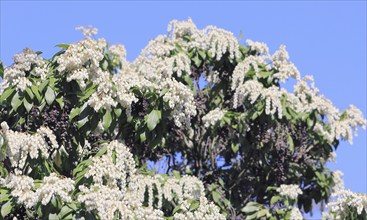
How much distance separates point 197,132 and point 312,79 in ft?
6.16

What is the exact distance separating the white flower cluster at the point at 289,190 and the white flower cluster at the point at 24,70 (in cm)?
450

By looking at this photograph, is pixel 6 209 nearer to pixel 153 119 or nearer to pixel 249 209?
pixel 153 119

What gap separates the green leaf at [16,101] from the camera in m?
10.1

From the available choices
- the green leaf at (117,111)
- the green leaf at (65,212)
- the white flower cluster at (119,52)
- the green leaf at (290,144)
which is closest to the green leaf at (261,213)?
the green leaf at (290,144)

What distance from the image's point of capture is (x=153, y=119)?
10258 mm

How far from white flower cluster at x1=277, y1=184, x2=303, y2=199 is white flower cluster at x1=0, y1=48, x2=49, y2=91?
450cm

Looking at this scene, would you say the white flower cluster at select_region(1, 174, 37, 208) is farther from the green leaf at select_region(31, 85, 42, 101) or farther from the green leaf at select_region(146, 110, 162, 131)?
the green leaf at select_region(146, 110, 162, 131)

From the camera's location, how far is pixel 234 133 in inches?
584

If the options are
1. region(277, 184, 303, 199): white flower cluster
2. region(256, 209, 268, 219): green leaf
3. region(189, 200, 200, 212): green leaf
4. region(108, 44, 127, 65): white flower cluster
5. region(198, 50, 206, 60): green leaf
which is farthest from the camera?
region(108, 44, 127, 65): white flower cluster

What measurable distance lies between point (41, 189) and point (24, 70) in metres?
2.03

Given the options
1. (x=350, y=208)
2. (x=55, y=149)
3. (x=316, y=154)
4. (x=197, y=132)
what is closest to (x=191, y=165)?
(x=197, y=132)

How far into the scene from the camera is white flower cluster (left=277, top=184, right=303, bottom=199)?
1419cm

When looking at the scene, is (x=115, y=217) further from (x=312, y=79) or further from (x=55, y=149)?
(x=312, y=79)

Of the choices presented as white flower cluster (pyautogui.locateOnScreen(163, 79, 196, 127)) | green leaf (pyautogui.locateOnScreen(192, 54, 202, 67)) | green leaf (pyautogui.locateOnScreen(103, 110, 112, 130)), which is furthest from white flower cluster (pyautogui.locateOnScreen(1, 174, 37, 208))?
green leaf (pyautogui.locateOnScreen(192, 54, 202, 67))
